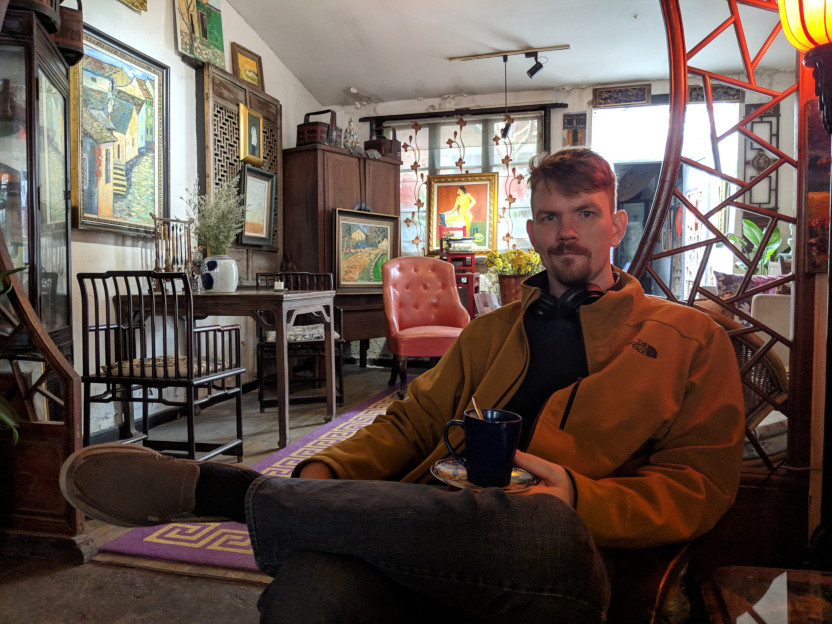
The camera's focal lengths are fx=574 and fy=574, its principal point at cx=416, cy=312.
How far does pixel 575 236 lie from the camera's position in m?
1.31

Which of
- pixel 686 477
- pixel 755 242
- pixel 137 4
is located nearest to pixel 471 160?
pixel 755 242

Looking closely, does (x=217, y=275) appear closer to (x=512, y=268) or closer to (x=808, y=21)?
(x=808, y=21)

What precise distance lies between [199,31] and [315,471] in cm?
433

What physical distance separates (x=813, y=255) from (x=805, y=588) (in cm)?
95

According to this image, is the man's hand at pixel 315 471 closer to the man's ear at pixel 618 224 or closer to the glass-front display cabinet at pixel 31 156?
the man's ear at pixel 618 224

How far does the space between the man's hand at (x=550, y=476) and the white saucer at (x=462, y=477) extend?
0.01 metres

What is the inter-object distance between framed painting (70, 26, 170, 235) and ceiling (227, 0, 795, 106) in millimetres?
1639

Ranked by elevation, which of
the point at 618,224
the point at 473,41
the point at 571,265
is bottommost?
the point at 571,265

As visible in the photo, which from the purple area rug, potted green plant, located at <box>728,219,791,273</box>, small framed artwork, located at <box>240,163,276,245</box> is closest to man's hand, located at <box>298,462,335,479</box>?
the purple area rug

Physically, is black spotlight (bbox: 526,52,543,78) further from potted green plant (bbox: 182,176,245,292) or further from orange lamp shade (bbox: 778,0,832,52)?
orange lamp shade (bbox: 778,0,832,52)

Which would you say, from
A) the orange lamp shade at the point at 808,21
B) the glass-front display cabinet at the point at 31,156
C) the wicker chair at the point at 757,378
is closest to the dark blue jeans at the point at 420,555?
the wicker chair at the point at 757,378

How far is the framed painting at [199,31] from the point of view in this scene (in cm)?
418

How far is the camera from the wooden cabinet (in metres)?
5.61

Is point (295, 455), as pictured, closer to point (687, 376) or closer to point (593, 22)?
point (687, 376)
